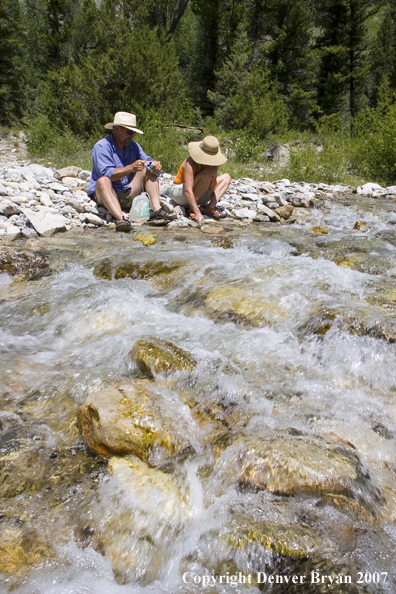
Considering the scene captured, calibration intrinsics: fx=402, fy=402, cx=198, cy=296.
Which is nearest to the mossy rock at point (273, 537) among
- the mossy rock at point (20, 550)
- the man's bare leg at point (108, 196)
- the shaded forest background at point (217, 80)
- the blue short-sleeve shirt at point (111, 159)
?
the mossy rock at point (20, 550)

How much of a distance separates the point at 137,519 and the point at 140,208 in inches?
177

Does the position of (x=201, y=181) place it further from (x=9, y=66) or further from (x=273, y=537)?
(x=9, y=66)

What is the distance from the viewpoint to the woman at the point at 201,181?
5.22 m

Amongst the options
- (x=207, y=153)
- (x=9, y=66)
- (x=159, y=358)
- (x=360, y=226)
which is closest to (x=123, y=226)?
(x=207, y=153)

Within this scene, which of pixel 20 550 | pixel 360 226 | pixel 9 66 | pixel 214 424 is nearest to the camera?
pixel 20 550

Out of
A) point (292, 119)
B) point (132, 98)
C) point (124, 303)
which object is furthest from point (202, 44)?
point (124, 303)

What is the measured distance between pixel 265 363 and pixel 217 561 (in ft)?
4.36

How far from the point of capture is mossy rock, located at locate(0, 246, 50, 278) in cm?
404

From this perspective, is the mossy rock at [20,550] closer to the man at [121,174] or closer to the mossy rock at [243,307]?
the mossy rock at [243,307]

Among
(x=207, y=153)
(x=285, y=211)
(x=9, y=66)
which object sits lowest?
(x=285, y=211)

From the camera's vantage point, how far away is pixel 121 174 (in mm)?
5203

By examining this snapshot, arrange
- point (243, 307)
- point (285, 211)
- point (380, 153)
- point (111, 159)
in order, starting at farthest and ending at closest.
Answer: point (380, 153), point (285, 211), point (111, 159), point (243, 307)

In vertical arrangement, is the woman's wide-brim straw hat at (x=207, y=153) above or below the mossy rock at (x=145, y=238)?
above

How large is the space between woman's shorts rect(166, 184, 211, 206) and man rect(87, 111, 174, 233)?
37cm
